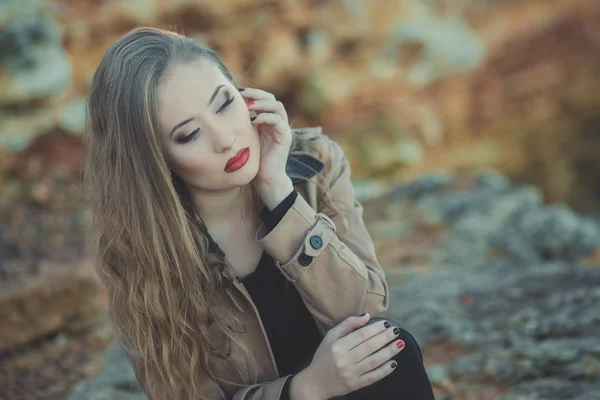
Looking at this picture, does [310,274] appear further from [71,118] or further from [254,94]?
[71,118]

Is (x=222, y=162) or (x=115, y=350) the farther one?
(x=115, y=350)

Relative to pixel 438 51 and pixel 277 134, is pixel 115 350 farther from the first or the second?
pixel 438 51

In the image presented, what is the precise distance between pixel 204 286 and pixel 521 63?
7.81 metres

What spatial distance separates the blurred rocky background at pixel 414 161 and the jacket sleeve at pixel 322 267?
1061 mm

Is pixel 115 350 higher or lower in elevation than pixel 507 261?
higher

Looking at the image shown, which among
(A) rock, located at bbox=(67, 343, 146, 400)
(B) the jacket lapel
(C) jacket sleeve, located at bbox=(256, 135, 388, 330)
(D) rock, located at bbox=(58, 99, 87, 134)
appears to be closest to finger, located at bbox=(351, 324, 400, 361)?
(C) jacket sleeve, located at bbox=(256, 135, 388, 330)

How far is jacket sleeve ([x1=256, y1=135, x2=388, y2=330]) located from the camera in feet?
6.65

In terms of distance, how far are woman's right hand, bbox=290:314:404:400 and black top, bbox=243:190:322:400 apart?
0.21m

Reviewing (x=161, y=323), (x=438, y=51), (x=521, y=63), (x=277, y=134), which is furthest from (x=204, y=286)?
(x=521, y=63)

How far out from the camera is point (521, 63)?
9.01 m

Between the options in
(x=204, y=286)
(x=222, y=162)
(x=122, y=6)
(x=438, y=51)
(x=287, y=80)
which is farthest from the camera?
(x=438, y=51)

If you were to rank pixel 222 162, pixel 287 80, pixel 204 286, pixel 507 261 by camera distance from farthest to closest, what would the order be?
1. pixel 287 80
2. pixel 507 261
3. pixel 204 286
4. pixel 222 162

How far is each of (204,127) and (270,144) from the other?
9.1 inches

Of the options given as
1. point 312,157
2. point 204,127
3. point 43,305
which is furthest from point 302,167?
point 43,305
